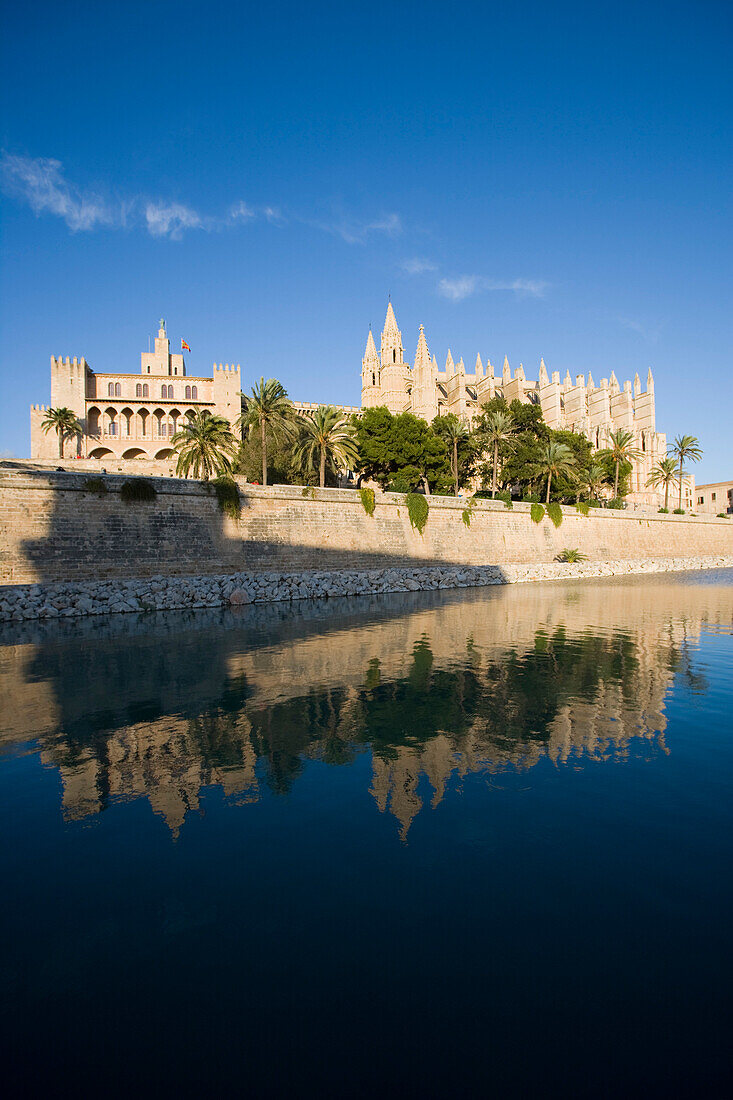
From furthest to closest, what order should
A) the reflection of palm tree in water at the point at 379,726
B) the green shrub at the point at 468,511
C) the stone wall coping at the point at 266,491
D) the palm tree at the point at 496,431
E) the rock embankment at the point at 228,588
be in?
1. the palm tree at the point at 496,431
2. the green shrub at the point at 468,511
3. the stone wall coping at the point at 266,491
4. the rock embankment at the point at 228,588
5. the reflection of palm tree in water at the point at 379,726

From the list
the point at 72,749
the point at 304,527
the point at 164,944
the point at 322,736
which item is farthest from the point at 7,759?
the point at 304,527

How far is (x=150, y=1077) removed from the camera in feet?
8.91

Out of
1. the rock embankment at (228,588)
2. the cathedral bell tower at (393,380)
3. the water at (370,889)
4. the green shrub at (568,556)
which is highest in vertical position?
the cathedral bell tower at (393,380)

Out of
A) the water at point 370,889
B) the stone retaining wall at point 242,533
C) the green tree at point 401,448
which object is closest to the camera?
the water at point 370,889

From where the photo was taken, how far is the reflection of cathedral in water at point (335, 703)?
20.4ft

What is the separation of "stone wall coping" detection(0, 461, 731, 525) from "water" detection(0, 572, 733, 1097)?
15458 mm

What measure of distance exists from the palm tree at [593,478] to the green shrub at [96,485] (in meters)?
42.7

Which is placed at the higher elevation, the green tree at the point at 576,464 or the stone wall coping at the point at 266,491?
the green tree at the point at 576,464

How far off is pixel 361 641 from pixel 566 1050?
11641 mm

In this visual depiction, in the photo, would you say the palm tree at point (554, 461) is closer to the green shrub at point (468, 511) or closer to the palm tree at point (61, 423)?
the green shrub at point (468, 511)

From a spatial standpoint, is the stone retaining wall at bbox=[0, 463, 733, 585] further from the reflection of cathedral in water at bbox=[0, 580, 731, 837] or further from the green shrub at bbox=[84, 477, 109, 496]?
the reflection of cathedral in water at bbox=[0, 580, 731, 837]

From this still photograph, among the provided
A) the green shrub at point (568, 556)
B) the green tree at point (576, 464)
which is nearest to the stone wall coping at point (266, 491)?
the green shrub at point (568, 556)

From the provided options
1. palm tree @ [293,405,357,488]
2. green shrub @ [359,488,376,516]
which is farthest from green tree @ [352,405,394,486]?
green shrub @ [359,488,376,516]

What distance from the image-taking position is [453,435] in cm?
4650
